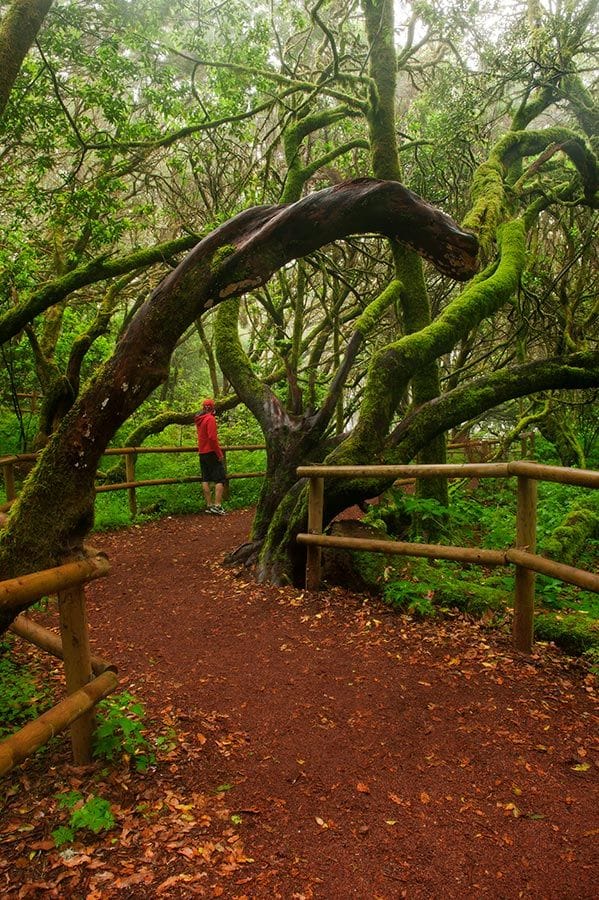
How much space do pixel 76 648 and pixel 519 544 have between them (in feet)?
9.29

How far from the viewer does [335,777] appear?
280 cm

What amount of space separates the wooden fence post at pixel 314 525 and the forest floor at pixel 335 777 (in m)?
0.79

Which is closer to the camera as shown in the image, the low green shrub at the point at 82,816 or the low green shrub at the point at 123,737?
the low green shrub at the point at 82,816

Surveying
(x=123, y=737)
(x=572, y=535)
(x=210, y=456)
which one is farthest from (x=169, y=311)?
(x=210, y=456)

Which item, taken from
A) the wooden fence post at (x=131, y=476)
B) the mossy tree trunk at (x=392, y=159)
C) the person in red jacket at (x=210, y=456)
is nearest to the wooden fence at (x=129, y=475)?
the wooden fence post at (x=131, y=476)

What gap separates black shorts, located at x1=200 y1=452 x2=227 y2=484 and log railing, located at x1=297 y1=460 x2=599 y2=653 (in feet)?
16.2

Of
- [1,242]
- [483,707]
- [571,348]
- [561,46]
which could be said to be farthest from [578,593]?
[1,242]

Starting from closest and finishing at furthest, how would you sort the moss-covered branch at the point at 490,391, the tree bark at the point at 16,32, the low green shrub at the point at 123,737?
the low green shrub at the point at 123,737
the tree bark at the point at 16,32
the moss-covered branch at the point at 490,391

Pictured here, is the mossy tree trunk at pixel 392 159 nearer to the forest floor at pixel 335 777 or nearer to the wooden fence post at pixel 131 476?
the forest floor at pixel 335 777

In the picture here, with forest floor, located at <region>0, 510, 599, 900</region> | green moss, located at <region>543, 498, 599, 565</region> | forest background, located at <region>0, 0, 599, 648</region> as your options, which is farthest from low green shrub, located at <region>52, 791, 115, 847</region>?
green moss, located at <region>543, 498, 599, 565</region>

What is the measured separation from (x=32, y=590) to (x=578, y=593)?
440cm

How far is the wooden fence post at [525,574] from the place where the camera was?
3.74 m

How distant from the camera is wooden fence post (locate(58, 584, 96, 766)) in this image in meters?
2.61

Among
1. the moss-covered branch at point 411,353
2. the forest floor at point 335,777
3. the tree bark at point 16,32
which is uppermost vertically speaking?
the tree bark at point 16,32
